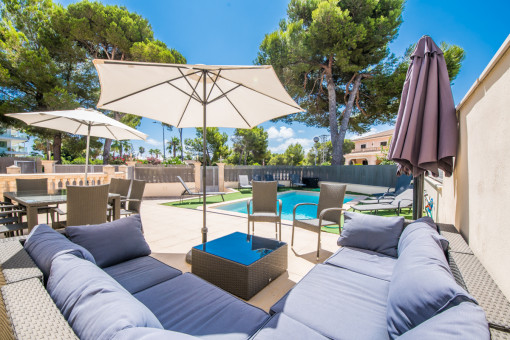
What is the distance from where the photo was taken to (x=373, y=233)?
2279 millimetres

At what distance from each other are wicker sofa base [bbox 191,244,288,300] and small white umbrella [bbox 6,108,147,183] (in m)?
3.07

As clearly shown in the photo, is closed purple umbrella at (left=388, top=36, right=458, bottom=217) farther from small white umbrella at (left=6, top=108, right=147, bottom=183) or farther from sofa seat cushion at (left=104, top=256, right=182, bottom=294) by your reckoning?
small white umbrella at (left=6, top=108, right=147, bottom=183)

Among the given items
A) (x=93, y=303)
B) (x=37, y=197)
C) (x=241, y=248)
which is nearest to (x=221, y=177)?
(x=37, y=197)

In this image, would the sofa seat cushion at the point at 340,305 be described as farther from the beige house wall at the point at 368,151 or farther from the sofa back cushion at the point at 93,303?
the beige house wall at the point at 368,151

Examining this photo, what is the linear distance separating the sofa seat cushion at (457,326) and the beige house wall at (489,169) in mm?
748

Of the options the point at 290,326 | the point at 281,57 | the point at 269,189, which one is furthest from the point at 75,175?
the point at 281,57

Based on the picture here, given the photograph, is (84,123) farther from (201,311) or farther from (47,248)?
(201,311)

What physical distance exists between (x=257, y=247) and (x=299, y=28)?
13.0 meters

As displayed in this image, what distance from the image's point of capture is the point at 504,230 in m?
1.25

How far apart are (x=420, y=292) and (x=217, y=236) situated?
3.41 meters

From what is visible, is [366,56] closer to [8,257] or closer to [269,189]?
[269,189]

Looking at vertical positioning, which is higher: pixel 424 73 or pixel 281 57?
pixel 281 57

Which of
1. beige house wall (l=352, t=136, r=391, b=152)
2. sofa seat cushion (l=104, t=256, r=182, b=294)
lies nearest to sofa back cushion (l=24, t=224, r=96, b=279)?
sofa seat cushion (l=104, t=256, r=182, b=294)

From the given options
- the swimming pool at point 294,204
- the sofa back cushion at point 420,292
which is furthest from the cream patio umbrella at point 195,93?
the swimming pool at point 294,204
